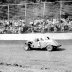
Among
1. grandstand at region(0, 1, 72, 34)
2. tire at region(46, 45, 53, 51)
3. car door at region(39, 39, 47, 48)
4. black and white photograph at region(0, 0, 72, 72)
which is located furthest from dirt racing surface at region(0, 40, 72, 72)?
grandstand at region(0, 1, 72, 34)

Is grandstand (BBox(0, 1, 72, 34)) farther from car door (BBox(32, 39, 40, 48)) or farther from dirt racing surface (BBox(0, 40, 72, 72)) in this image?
car door (BBox(32, 39, 40, 48))

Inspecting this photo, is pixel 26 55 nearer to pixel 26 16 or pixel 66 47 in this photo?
pixel 66 47

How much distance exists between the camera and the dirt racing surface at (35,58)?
14.4 m

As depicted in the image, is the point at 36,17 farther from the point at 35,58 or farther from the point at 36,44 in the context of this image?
the point at 35,58

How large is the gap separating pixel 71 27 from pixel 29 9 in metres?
5.54

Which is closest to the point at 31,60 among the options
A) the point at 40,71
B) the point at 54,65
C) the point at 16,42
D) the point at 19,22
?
the point at 54,65

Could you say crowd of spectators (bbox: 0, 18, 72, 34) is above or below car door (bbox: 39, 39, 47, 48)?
above

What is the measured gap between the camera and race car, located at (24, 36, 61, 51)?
19.6m

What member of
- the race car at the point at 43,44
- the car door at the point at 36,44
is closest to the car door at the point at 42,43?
the race car at the point at 43,44

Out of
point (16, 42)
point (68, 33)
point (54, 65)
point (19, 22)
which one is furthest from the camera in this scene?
point (19, 22)

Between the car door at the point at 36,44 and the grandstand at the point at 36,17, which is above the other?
the grandstand at the point at 36,17

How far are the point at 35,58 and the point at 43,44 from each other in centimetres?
291

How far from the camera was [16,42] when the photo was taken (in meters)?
24.2

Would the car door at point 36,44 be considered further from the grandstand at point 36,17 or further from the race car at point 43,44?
the grandstand at point 36,17
